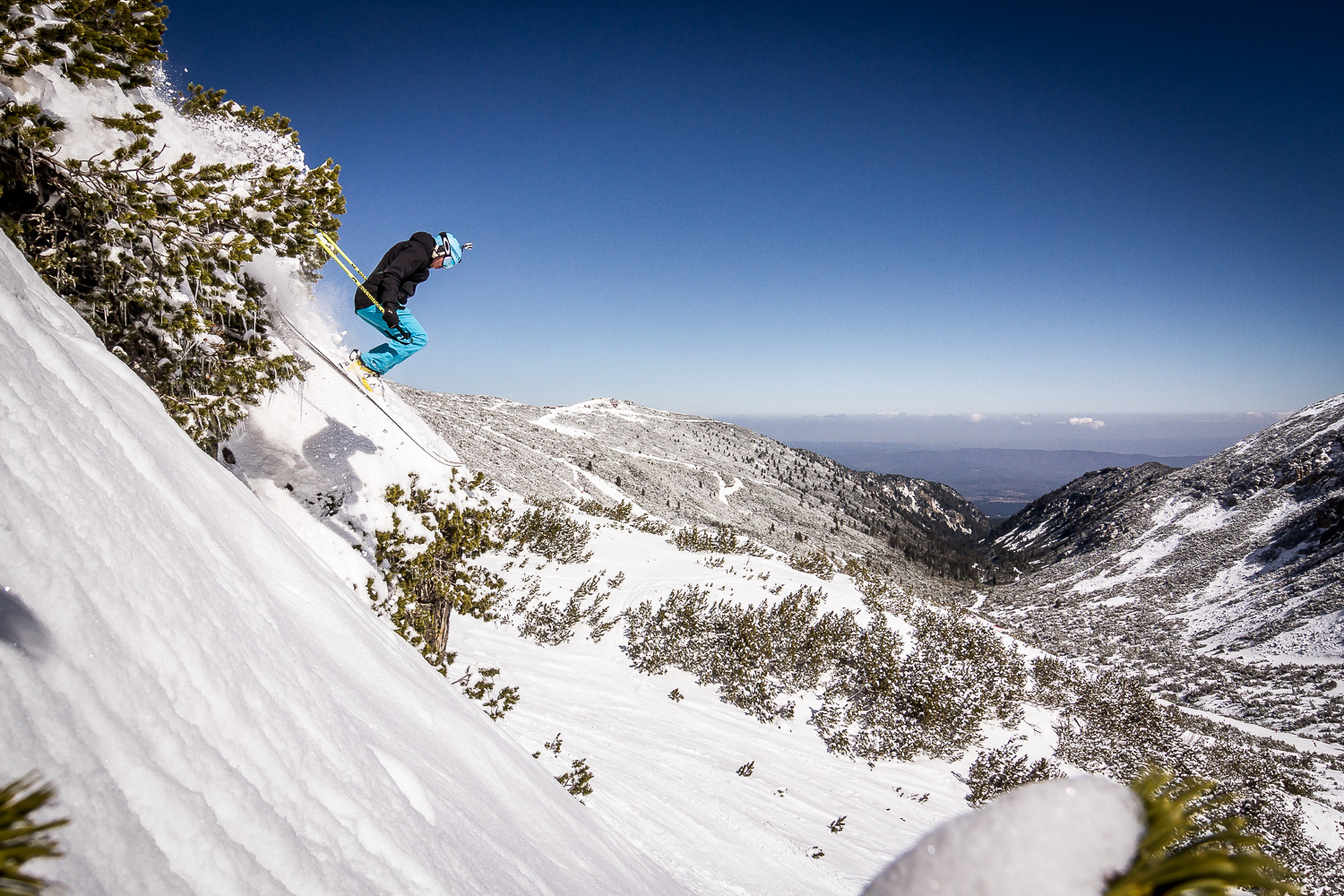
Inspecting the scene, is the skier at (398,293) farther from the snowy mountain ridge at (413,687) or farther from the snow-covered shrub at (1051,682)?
the snow-covered shrub at (1051,682)

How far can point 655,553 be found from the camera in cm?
1789

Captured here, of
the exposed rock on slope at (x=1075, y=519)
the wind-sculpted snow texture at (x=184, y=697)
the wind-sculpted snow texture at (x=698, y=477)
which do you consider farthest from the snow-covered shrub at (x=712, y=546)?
the exposed rock on slope at (x=1075, y=519)

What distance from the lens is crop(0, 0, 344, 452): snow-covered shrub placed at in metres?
3.72

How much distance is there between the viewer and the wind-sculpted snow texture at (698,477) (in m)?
48.7

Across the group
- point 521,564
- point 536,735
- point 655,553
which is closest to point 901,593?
point 655,553

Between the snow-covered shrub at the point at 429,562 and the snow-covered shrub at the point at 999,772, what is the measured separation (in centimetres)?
974

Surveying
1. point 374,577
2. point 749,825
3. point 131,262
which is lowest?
point 749,825

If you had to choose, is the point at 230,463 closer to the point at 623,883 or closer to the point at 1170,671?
the point at 623,883

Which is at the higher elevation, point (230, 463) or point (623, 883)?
point (230, 463)

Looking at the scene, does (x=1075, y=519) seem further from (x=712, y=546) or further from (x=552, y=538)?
(x=552, y=538)

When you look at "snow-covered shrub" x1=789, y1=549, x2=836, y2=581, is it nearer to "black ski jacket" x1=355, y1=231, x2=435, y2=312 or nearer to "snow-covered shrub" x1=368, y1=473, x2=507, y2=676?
"snow-covered shrub" x1=368, y1=473, x2=507, y2=676

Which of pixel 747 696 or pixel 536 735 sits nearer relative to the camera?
pixel 536 735

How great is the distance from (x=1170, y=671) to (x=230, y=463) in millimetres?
42405

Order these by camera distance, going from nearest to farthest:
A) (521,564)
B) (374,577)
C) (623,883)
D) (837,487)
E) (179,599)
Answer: (179,599)
(623,883)
(374,577)
(521,564)
(837,487)
